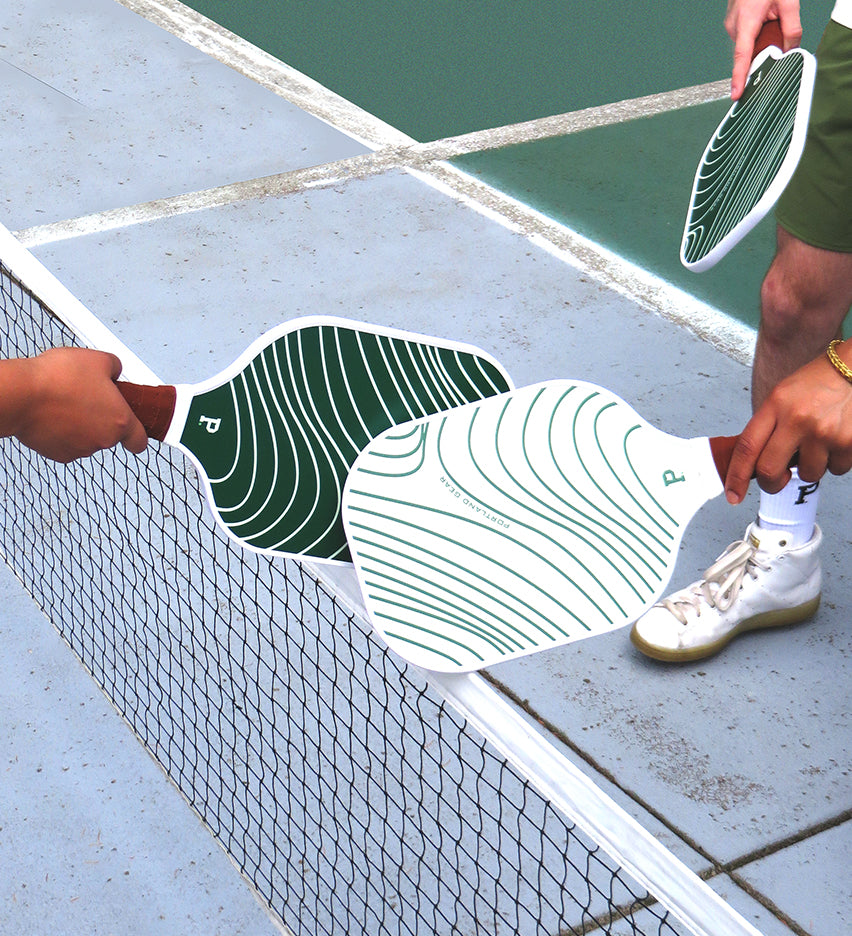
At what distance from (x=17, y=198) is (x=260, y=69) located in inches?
69.0

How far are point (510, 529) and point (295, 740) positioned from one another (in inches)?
47.8

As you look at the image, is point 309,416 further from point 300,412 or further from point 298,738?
point 298,738

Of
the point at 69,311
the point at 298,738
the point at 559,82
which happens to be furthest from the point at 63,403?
the point at 559,82

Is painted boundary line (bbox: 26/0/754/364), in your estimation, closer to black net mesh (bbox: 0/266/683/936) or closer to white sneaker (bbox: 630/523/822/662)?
white sneaker (bbox: 630/523/822/662)

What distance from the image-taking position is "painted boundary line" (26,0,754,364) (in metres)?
4.37

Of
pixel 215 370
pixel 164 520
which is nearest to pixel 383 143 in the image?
pixel 215 370

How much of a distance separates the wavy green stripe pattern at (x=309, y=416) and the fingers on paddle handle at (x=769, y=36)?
1.14m

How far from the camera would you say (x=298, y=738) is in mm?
2762

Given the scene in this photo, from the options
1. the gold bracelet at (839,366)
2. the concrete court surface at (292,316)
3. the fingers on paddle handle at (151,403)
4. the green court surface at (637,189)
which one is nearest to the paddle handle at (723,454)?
the gold bracelet at (839,366)

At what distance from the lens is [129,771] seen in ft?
9.01

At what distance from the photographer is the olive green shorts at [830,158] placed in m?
2.68

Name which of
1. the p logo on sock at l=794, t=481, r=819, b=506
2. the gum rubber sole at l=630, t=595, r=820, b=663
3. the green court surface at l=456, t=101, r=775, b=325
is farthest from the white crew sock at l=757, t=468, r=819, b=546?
the green court surface at l=456, t=101, r=775, b=325

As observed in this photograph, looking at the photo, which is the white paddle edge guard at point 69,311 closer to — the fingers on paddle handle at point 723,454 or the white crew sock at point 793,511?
the fingers on paddle handle at point 723,454

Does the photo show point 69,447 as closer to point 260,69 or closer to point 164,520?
point 164,520
